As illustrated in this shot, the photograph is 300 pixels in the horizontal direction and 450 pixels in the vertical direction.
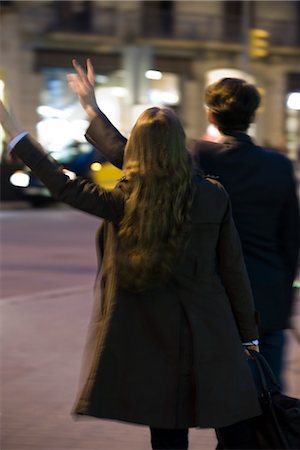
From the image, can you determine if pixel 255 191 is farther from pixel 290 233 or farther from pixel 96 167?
pixel 96 167

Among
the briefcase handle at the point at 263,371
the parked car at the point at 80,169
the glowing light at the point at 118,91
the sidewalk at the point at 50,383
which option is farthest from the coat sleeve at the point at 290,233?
the glowing light at the point at 118,91

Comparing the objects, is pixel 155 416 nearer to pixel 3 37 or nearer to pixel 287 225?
pixel 287 225

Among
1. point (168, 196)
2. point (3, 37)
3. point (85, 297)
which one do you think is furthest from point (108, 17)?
point (168, 196)

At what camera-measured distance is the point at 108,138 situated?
313 centimetres

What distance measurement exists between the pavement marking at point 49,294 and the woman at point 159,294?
5810 mm

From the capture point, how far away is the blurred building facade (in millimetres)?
30812

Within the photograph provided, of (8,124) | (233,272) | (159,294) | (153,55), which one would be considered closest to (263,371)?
(233,272)

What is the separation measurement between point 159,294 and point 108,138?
0.64 m

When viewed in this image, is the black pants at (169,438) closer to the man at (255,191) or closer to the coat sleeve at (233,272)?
the coat sleeve at (233,272)

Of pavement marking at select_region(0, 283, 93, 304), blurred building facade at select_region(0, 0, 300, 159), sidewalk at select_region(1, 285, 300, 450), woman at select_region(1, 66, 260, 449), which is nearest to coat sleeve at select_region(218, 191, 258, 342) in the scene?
woman at select_region(1, 66, 260, 449)

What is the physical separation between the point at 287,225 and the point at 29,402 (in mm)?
2220

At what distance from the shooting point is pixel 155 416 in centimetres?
282

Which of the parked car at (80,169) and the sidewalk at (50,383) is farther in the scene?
the parked car at (80,169)

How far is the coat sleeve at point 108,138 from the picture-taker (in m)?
3.12
